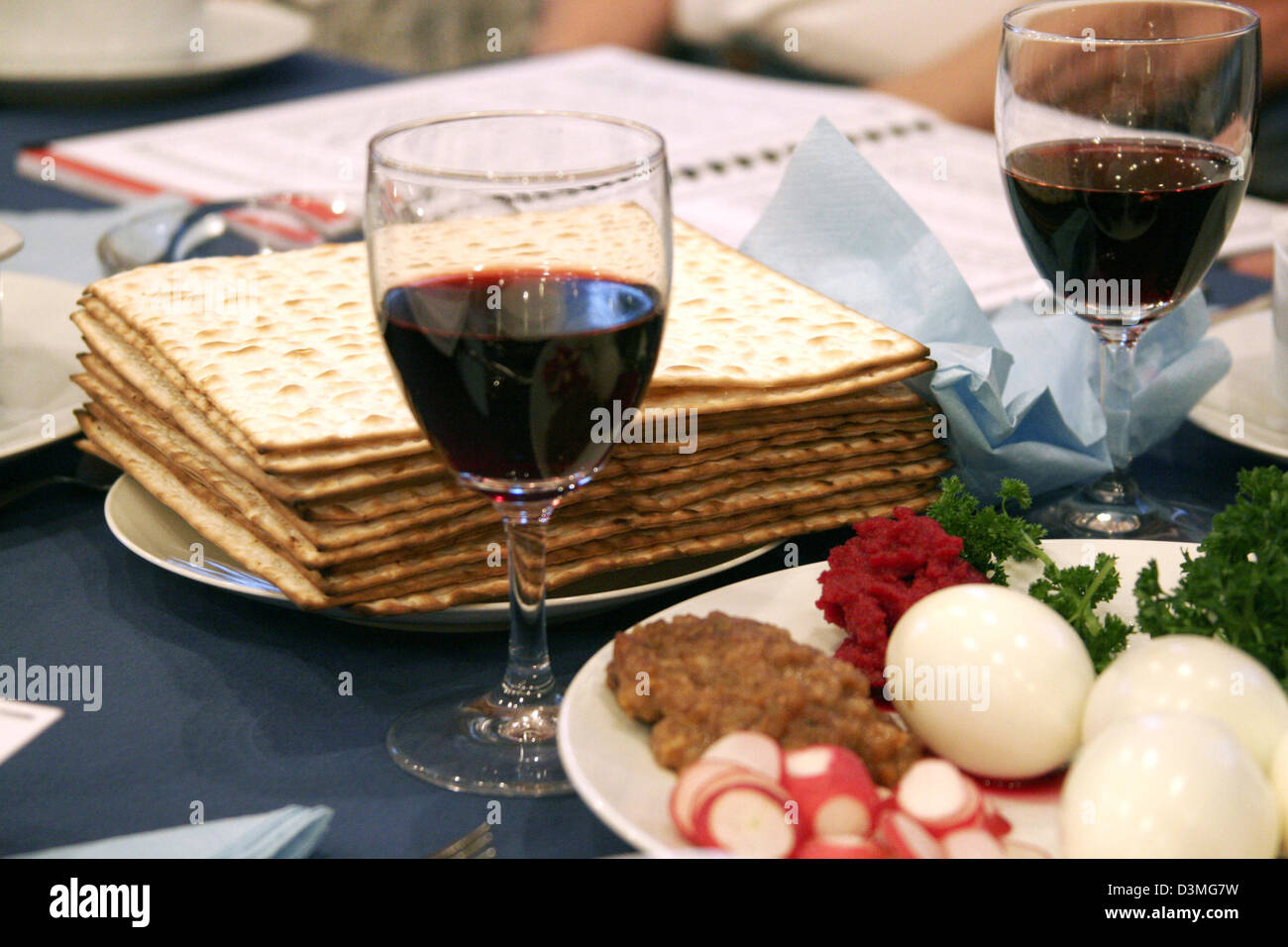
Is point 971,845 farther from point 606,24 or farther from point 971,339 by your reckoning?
point 606,24

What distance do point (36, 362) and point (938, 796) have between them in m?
0.97

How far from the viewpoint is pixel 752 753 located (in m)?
0.67

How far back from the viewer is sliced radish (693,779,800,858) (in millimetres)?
633

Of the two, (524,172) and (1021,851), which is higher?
(524,172)

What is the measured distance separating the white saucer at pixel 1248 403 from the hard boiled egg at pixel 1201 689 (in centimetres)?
48

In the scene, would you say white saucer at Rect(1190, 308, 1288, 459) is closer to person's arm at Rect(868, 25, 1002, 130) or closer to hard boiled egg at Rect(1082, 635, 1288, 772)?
hard boiled egg at Rect(1082, 635, 1288, 772)

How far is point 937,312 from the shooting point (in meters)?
1.13

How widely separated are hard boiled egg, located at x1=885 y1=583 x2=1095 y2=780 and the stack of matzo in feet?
0.73

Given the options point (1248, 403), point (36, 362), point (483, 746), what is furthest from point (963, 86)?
point (483, 746)

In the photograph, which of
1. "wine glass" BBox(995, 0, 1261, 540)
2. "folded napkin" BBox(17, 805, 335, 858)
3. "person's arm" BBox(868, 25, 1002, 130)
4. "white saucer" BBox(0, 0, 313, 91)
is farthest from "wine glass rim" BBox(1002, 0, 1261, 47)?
"white saucer" BBox(0, 0, 313, 91)

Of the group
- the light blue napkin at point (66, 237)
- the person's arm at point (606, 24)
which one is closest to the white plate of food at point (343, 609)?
the light blue napkin at point (66, 237)
